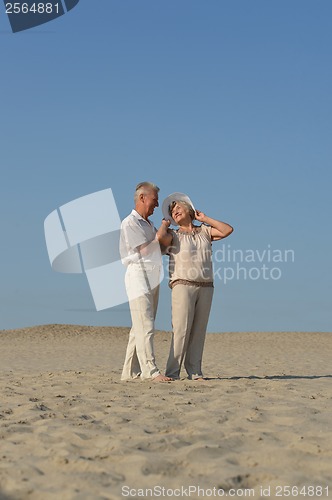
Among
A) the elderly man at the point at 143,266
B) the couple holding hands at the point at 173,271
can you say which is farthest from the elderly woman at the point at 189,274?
the elderly man at the point at 143,266

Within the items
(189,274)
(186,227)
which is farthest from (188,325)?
(186,227)

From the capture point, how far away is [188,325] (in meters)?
7.62

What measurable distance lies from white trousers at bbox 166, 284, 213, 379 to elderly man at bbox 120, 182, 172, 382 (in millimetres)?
281

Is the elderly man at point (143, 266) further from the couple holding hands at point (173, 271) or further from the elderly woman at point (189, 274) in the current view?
the elderly woman at point (189, 274)

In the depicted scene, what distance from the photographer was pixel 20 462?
410 cm

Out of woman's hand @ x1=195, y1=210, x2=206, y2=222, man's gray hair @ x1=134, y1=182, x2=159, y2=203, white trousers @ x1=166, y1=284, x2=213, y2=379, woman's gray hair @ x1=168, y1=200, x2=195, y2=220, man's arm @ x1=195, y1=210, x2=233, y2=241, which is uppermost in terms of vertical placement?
man's gray hair @ x1=134, y1=182, x2=159, y2=203

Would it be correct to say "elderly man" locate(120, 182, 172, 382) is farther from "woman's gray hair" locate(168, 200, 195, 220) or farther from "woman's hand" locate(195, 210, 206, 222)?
"woman's hand" locate(195, 210, 206, 222)

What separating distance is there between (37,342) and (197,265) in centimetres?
2206

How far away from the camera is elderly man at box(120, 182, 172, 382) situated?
738cm

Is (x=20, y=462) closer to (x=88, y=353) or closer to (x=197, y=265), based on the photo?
(x=197, y=265)

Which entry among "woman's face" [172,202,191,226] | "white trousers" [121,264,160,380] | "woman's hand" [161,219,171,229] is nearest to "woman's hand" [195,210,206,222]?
"woman's face" [172,202,191,226]

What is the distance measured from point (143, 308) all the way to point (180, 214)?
1.15 meters

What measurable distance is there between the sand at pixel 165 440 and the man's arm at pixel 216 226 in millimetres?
1676

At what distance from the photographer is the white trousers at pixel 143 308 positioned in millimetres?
7398
